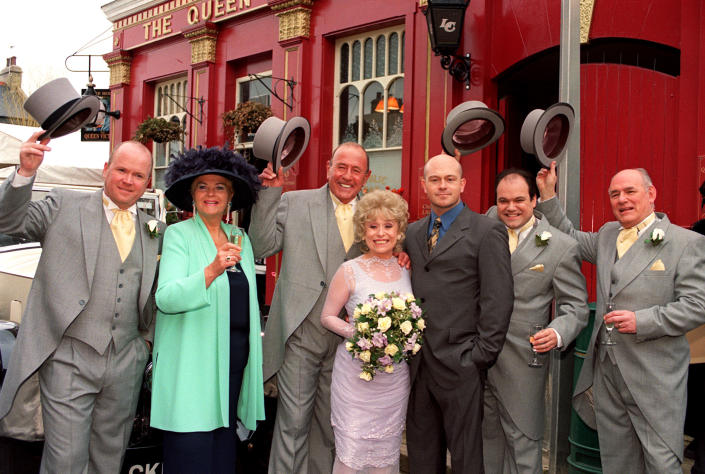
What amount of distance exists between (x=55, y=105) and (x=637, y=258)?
3.10 meters

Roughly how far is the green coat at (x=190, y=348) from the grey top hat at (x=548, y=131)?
1.90 metres

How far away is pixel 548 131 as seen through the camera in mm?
3527

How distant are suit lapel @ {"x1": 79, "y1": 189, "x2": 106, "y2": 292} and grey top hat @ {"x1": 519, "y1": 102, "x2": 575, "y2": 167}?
7.75 feet

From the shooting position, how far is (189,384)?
2.82 meters

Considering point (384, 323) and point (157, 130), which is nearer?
point (384, 323)

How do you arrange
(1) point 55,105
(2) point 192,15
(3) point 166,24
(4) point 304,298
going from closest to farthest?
(1) point 55,105, (4) point 304,298, (2) point 192,15, (3) point 166,24

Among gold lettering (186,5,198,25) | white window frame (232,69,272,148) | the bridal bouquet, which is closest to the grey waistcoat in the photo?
the bridal bouquet

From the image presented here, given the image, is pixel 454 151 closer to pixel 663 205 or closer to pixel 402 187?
pixel 663 205

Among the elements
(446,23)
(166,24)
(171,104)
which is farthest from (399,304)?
(166,24)

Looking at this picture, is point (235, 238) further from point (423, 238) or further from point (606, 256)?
point (606, 256)

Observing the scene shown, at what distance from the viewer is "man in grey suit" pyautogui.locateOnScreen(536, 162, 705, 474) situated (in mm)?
2963

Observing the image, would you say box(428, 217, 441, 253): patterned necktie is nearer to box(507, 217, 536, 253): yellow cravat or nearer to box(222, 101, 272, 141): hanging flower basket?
box(507, 217, 536, 253): yellow cravat

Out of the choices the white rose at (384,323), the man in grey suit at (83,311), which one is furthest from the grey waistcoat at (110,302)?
the white rose at (384,323)

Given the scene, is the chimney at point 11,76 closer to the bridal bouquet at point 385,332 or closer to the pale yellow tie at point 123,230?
the pale yellow tie at point 123,230
